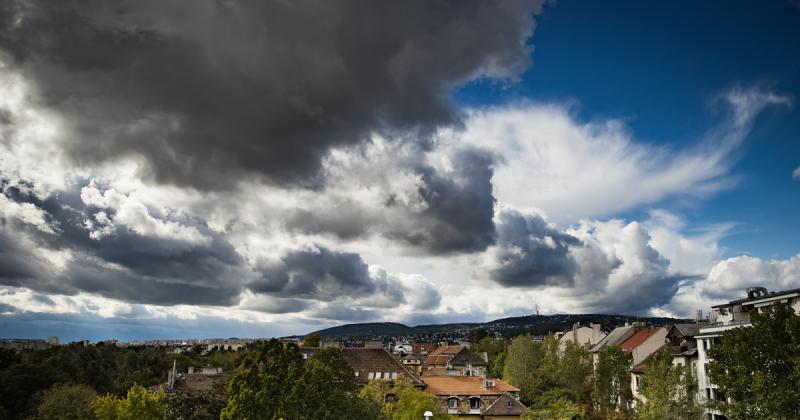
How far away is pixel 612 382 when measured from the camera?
75688mm

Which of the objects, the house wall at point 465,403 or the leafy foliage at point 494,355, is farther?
the leafy foliage at point 494,355

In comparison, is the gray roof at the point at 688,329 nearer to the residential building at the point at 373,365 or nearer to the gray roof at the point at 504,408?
the gray roof at the point at 504,408

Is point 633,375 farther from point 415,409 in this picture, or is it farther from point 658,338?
point 415,409

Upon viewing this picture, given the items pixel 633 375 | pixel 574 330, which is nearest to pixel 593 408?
pixel 633 375

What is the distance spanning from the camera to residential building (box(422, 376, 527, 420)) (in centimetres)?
7181

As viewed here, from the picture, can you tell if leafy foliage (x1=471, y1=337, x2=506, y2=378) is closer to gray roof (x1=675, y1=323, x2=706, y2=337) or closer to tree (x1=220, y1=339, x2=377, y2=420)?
gray roof (x1=675, y1=323, x2=706, y2=337)

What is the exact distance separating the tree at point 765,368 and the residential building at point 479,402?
3355 centimetres

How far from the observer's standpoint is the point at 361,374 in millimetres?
82875

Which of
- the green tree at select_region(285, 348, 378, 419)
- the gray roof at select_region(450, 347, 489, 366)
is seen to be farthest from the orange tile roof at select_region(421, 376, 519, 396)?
the gray roof at select_region(450, 347, 489, 366)

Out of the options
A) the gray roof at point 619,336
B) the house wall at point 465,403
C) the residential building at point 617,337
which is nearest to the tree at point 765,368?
the house wall at point 465,403

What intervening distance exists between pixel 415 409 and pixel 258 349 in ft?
76.6

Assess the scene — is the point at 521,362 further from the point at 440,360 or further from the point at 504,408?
the point at 440,360

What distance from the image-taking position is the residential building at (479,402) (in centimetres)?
7181

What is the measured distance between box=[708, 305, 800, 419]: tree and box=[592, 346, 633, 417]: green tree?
1294 inches
